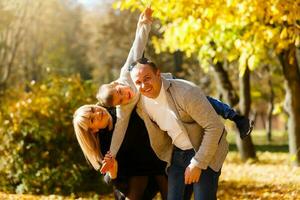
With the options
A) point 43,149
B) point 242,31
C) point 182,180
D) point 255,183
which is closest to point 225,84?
point 242,31

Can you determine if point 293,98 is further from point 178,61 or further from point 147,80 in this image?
point 178,61

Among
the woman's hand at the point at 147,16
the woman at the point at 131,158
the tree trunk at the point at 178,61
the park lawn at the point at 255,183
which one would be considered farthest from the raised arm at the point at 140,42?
the tree trunk at the point at 178,61

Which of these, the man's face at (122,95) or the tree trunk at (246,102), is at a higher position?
the man's face at (122,95)

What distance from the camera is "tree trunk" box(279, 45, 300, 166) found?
12914 mm

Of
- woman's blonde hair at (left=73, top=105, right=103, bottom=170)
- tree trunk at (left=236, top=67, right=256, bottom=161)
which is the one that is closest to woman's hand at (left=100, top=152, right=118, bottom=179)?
woman's blonde hair at (left=73, top=105, right=103, bottom=170)

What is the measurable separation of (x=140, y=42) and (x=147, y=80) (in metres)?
1.18

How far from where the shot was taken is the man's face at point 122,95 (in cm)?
490

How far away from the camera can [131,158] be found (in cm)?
568

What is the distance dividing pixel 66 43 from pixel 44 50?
443cm

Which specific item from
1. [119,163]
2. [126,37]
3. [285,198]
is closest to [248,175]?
[285,198]

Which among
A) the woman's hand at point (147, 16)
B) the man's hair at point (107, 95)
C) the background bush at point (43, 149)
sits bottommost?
the background bush at point (43, 149)

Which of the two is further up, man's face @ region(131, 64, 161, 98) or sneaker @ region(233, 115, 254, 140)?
man's face @ region(131, 64, 161, 98)

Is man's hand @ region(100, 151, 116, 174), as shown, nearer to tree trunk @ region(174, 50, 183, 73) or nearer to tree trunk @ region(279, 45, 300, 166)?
tree trunk @ region(279, 45, 300, 166)

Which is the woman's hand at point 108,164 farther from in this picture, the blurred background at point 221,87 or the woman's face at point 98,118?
the blurred background at point 221,87
